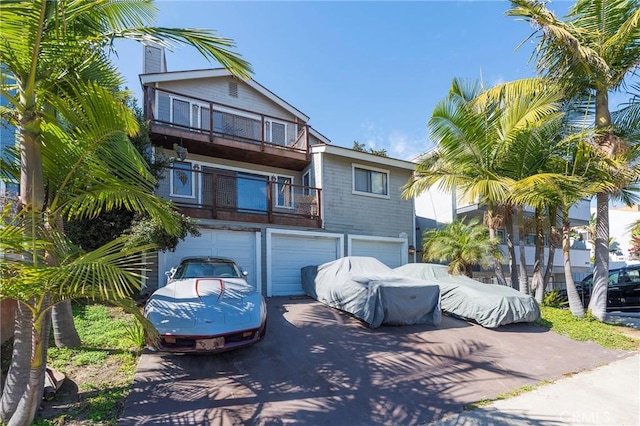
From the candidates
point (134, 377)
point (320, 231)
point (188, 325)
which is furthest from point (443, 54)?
point (134, 377)

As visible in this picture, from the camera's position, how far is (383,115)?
16.6 m

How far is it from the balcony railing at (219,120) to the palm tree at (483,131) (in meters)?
5.22

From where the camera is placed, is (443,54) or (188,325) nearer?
(188,325)

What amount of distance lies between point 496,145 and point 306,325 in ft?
25.4

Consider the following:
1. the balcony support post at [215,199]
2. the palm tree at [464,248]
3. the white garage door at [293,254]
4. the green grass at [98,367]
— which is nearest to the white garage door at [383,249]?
the white garage door at [293,254]

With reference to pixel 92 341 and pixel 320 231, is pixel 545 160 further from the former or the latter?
pixel 92 341

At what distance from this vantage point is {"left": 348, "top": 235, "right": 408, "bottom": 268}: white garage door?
13.1 meters

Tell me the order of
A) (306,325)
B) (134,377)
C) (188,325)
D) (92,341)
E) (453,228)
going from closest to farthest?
(134,377)
(188,325)
(92,341)
(306,325)
(453,228)

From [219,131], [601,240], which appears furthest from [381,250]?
[219,131]

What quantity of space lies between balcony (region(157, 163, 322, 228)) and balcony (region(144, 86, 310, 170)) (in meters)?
0.93

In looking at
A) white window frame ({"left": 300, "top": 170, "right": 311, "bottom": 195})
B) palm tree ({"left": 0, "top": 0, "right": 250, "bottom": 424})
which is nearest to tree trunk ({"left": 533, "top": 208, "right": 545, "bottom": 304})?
white window frame ({"left": 300, "top": 170, "right": 311, "bottom": 195})

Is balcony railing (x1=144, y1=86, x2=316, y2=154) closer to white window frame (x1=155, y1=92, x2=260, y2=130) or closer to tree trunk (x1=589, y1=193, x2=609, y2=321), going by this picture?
white window frame (x1=155, y1=92, x2=260, y2=130)

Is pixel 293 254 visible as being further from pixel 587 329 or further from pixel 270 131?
pixel 587 329

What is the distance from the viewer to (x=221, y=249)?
1046cm
